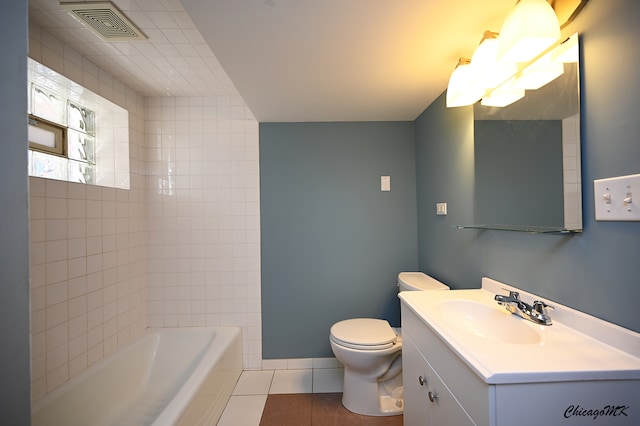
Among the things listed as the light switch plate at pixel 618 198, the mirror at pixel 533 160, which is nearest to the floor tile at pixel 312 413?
the mirror at pixel 533 160

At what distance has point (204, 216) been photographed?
90.5 inches

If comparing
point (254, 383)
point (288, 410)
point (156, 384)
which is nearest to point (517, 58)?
point (288, 410)

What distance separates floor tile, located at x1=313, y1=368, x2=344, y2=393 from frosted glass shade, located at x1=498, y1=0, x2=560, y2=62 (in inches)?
87.3

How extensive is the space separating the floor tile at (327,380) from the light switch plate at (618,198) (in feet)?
6.20

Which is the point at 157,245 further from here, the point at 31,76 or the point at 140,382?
the point at 31,76

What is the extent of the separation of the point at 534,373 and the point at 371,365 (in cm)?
118

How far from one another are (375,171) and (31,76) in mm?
2285

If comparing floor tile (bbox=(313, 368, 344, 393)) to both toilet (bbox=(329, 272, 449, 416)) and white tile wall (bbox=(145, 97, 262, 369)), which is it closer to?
toilet (bbox=(329, 272, 449, 416))

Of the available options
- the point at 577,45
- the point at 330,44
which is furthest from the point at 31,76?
the point at 577,45

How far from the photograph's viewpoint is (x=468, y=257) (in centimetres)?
158

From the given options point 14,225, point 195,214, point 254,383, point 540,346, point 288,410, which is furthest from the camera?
point 195,214

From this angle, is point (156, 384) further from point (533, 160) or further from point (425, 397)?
point (533, 160)

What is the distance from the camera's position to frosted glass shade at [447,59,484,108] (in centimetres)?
124

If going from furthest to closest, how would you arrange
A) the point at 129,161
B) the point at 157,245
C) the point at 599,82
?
the point at 157,245 < the point at 129,161 < the point at 599,82
